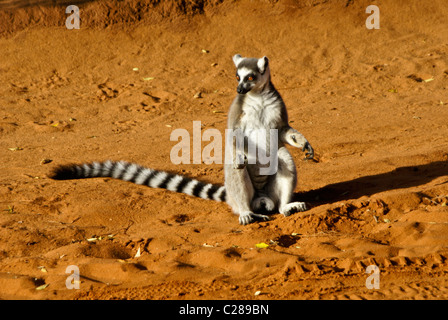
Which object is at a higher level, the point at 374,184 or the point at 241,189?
the point at 374,184

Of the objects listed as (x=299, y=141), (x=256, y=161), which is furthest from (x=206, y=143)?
(x=299, y=141)

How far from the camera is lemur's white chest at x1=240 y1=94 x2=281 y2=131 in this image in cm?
620

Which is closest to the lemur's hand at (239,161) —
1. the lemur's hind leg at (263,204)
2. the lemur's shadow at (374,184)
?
the lemur's hind leg at (263,204)

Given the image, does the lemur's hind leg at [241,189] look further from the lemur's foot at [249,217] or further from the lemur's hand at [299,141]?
the lemur's hand at [299,141]

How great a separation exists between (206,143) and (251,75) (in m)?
2.90

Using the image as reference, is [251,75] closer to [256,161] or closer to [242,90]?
[242,90]

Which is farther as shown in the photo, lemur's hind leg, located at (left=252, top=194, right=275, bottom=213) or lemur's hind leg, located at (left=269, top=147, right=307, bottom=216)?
lemur's hind leg, located at (left=252, top=194, right=275, bottom=213)

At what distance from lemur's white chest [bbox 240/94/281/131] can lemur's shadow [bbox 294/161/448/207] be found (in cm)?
98

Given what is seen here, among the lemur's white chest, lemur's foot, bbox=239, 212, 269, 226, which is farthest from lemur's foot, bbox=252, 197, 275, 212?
the lemur's white chest

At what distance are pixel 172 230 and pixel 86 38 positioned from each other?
8.50 meters

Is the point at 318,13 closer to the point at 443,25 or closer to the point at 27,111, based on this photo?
the point at 443,25

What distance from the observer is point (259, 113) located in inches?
245

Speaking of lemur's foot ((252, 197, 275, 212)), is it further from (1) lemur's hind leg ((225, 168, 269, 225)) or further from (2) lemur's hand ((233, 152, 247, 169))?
(2) lemur's hand ((233, 152, 247, 169))

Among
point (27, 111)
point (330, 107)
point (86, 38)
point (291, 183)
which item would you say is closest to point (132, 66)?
point (86, 38)
